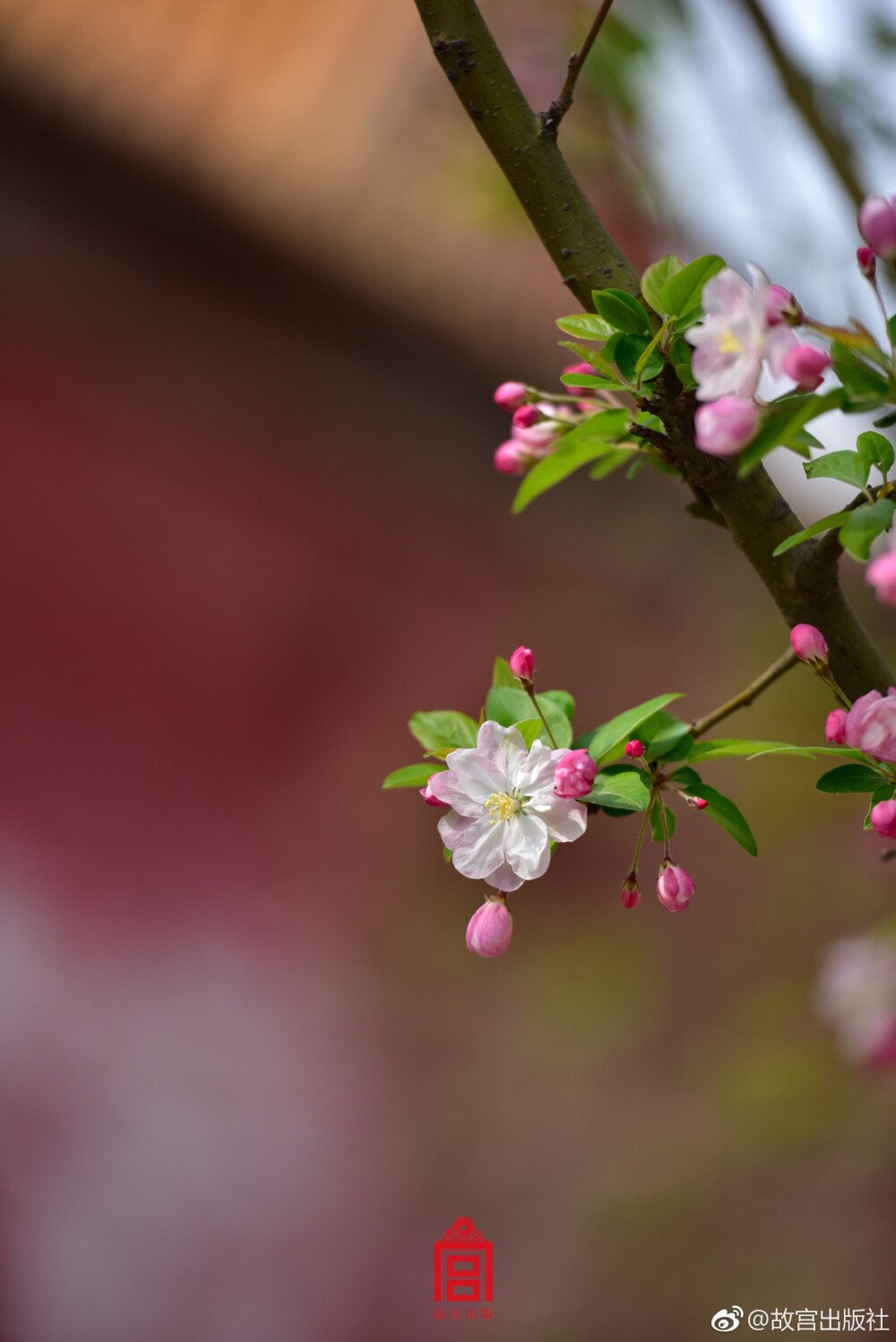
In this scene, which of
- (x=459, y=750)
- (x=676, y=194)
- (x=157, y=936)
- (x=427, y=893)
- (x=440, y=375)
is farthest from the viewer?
(x=440, y=375)

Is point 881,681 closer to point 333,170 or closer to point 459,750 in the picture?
point 459,750

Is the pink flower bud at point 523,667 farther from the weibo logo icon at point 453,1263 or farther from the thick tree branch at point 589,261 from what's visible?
the weibo logo icon at point 453,1263

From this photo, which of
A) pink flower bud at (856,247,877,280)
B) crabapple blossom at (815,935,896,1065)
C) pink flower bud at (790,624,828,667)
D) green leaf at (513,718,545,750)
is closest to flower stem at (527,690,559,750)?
green leaf at (513,718,545,750)

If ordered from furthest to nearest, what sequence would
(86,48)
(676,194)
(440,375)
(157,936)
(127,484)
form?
(440,375) → (127,484) → (157,936) → (86,48) → (676,194)

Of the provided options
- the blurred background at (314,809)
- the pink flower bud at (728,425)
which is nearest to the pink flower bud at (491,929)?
the pink flower bud at (728,425)

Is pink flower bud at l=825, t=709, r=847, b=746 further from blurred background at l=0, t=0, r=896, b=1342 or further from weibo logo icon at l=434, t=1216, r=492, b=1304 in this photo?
blurred background at l=0, t=0, r=896, b=1342

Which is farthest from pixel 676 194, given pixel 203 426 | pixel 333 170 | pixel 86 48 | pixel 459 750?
pixel 459 750
